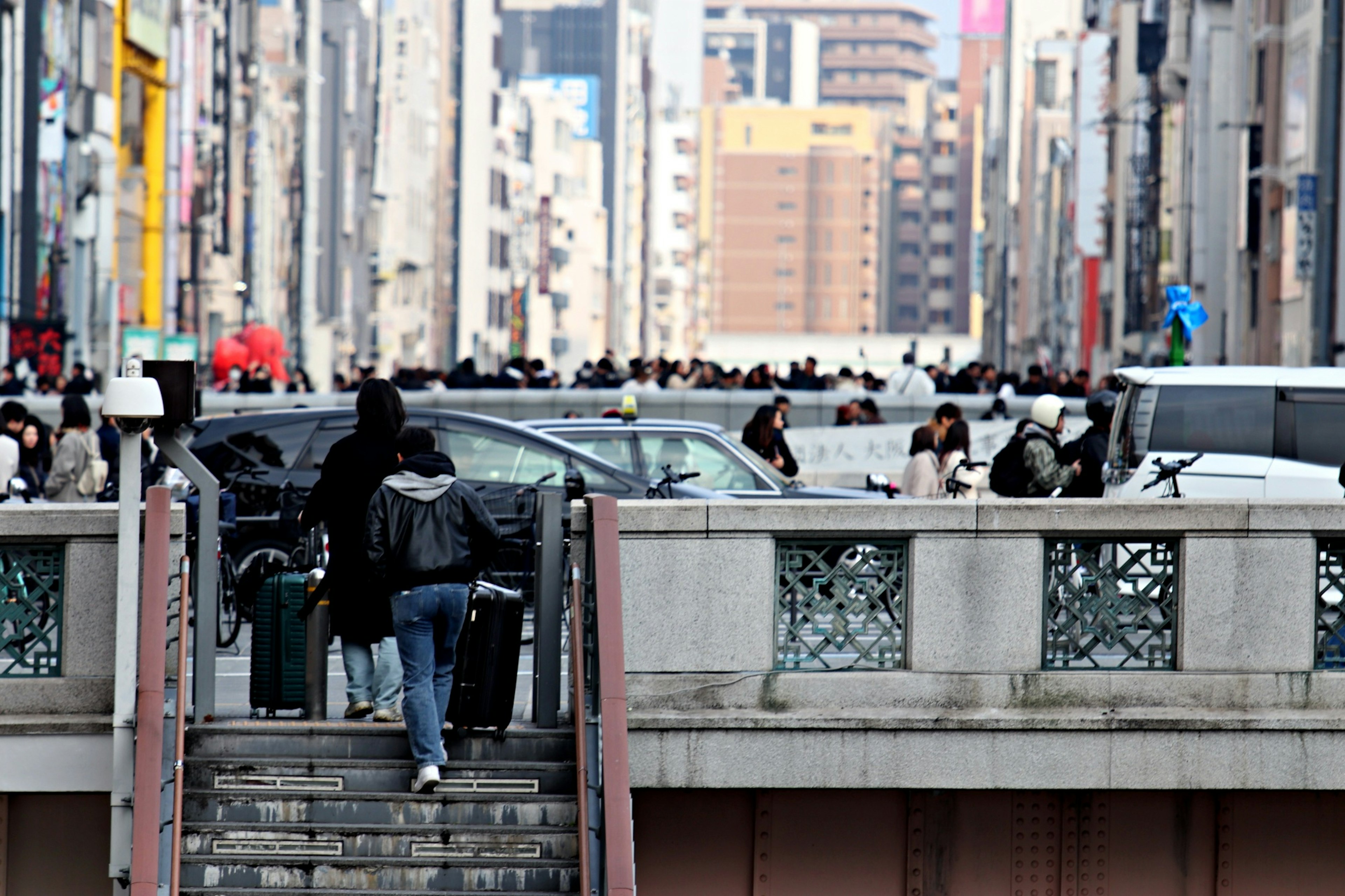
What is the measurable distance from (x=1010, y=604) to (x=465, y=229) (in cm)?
9957

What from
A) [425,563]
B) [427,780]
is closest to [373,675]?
[427,780]

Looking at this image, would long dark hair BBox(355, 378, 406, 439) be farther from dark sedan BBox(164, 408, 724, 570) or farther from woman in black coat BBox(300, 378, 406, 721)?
dark sedan BBox(164, 408, 724, 570)

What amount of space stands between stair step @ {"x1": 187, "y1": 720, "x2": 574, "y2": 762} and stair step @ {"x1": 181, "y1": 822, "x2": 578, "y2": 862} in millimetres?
400

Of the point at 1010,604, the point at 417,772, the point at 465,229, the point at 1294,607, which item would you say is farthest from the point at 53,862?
the point at 465,229

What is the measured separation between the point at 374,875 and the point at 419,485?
171 cm

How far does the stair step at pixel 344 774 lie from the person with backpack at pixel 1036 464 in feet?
21.1

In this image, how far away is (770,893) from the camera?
9922 millimetres

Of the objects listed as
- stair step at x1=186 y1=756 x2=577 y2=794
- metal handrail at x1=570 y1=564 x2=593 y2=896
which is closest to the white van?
metal handrail at x1=570 y1=564 x2=593 y2=896

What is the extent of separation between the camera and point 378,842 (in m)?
8.97

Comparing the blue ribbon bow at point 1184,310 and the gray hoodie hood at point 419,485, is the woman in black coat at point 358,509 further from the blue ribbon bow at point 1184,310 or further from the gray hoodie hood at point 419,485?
the blue ribbon bow at point 1184,310

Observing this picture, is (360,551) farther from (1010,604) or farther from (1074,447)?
(1074,447)

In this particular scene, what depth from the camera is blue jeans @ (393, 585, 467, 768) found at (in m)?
8.90

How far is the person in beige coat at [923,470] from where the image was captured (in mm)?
16234

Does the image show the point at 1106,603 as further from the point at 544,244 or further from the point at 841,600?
the point at 544,244
